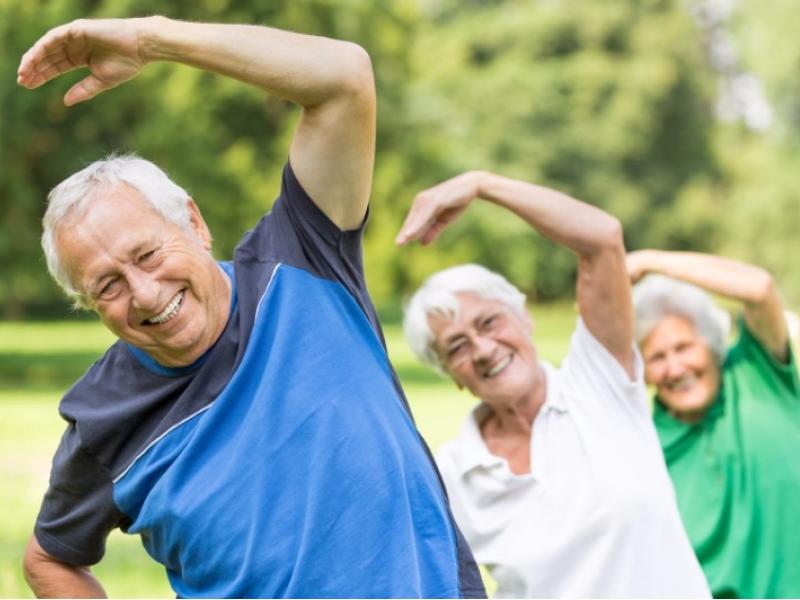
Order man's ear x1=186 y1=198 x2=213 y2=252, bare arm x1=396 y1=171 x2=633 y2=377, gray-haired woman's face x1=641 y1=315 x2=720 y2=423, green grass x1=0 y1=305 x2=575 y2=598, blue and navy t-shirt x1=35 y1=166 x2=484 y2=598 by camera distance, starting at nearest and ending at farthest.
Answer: blue and navy t-shirt x1=35 y1=166 x2=484 y2=598 < man's ear x1=186 y1=198 x2=213 y2=252 < bare arm x1=396 y1=171 x2=633 y2=377 < gray-haired woman's face x1=641 y1=315 x2=720 y2=423 < green grass x1=0 y1=305 x2=575 y2=598

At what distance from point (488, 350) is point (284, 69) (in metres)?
1.38

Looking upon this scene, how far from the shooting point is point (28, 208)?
726 inches

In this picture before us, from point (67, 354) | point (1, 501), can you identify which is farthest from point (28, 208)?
point (1, 501)

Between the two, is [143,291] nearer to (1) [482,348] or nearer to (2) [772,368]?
(1) [482,348]

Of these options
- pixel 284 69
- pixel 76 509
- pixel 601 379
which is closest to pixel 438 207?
pixel 601 379

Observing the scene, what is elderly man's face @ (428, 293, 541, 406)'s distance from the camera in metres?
3.58

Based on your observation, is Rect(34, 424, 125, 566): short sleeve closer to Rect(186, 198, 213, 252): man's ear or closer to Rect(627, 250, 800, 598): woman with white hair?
Rect(186, 198, 213, 252): man's ear

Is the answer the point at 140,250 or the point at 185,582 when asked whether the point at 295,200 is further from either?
the point at 185,582

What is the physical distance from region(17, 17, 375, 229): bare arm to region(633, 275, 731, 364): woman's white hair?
77.6 inches

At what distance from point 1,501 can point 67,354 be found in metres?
16.1

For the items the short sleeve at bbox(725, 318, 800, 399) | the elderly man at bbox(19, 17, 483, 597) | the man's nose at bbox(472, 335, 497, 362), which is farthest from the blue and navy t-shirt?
the short sleeve at bbox(725, 318, 800, 399)

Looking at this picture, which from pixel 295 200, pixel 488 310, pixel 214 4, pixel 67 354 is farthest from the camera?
pixel 67 354

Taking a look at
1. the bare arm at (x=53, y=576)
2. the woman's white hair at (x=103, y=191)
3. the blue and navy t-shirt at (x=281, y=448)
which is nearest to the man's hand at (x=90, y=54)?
the woman's white hair at (x=103, y=191)

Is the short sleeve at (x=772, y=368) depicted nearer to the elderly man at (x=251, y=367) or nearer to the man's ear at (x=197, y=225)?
the elderly man at (x=251, y=367)
